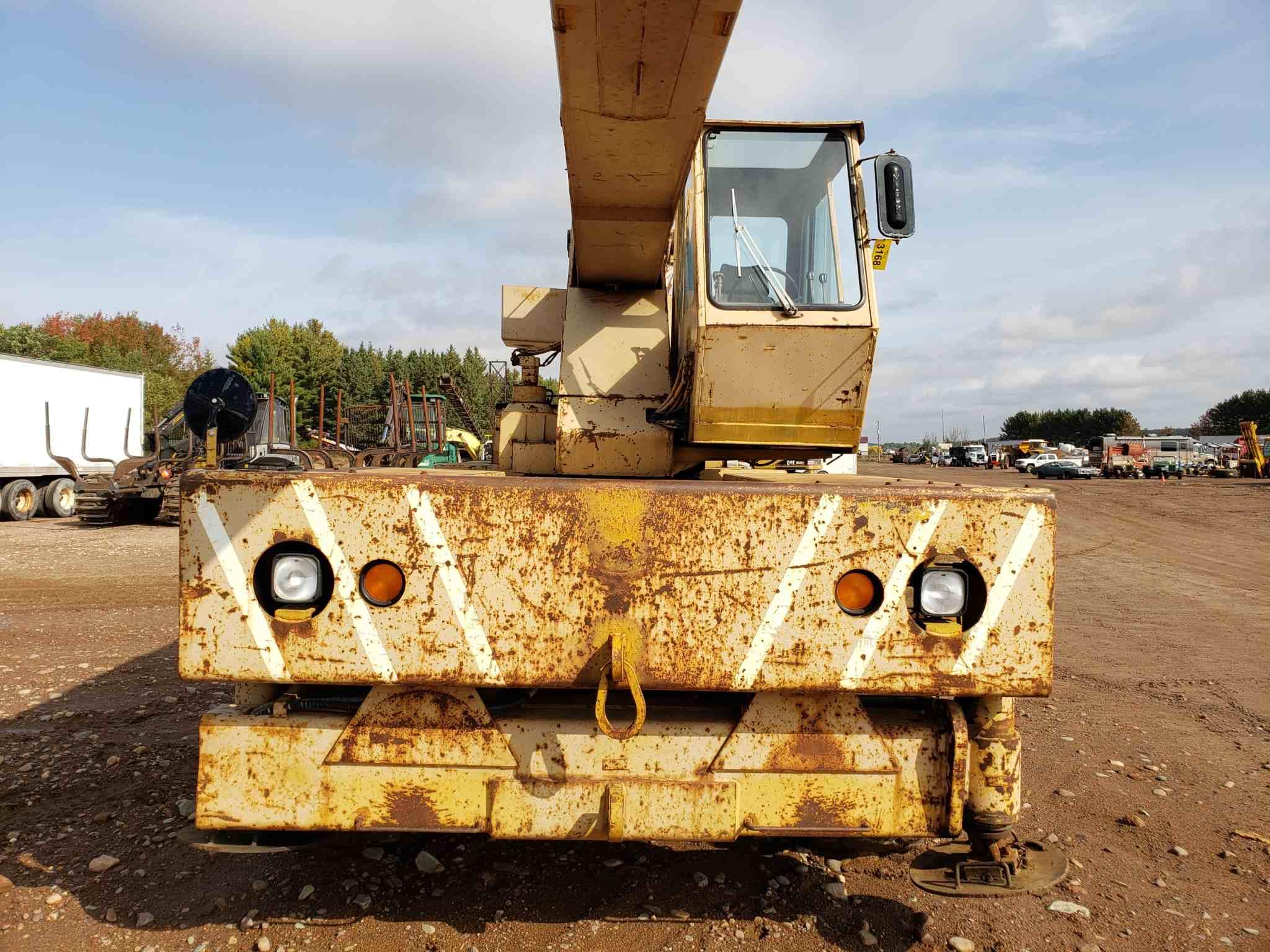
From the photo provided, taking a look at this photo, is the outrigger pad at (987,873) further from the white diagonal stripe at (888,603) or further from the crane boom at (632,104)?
the crane boom at (632,104)

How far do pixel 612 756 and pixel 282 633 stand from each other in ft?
3.17

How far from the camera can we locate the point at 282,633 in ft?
7.52

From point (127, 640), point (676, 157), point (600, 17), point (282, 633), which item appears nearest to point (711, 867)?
point (282, 633)

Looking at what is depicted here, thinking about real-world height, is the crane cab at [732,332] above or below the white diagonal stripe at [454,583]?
above

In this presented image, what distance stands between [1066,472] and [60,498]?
43695 millimetres

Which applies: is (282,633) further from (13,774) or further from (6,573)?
(6,573)

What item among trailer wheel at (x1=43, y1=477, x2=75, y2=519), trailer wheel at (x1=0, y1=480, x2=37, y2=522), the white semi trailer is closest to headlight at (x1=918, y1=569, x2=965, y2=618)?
the white semi trailer

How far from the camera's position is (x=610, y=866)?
3.04 metres

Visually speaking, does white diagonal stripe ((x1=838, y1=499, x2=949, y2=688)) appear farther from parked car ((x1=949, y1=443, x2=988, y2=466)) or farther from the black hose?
parked car ((x1=949, y1=443, x2=988, y2=466))

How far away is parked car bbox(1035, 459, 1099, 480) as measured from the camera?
4391 cm

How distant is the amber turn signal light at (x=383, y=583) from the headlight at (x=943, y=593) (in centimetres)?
144

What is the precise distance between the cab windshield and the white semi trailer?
64.3 feet

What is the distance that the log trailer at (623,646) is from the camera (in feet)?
7.50

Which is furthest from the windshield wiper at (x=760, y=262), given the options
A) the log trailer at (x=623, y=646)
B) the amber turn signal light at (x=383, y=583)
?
the amber turn signal light at (x=383, y=583)
